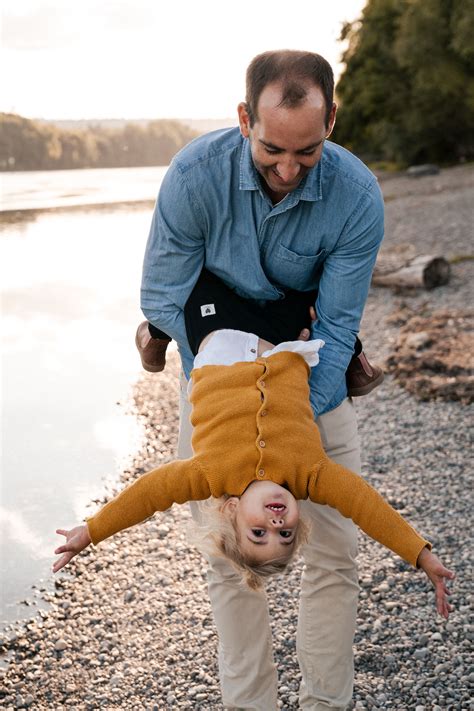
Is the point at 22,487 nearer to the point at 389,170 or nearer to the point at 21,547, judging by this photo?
the point at 21,547

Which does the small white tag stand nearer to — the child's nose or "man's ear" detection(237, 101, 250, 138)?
"man's ear" detection(237, 101, 250, 138)

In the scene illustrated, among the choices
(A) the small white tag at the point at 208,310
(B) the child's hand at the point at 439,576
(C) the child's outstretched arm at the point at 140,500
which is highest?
(A) the small white tag at the point at 208,310

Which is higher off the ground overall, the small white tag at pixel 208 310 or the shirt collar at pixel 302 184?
the shirt collar at pixel 302 184

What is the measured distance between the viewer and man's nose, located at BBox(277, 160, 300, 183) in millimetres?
2459

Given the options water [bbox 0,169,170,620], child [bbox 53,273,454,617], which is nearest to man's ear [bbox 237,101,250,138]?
child [bbox 53,273,454,617]

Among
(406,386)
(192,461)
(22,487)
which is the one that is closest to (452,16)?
(406,386)

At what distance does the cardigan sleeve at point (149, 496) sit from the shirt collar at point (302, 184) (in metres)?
0.95

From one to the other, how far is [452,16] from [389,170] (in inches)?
339

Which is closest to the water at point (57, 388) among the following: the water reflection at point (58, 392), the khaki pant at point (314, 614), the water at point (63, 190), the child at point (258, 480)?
the water reflection at point (58, 392)

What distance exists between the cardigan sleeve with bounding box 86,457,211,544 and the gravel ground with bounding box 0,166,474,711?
1.30 meters

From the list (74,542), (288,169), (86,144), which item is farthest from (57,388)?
(86,144)

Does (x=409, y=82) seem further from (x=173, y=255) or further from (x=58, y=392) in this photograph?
(x=173, y=255)

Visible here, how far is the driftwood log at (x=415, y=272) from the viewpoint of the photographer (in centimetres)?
1098

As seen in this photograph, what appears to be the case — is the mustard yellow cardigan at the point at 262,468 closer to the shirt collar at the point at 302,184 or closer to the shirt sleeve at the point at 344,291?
the shirt sleeve at the point at 344,291
